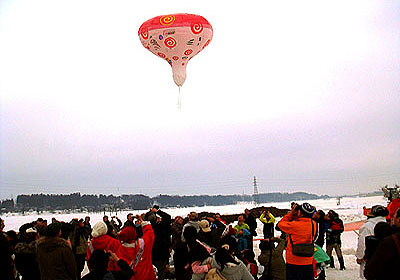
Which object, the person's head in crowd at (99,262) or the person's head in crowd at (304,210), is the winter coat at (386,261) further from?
the person's head in crowd at (304,210)

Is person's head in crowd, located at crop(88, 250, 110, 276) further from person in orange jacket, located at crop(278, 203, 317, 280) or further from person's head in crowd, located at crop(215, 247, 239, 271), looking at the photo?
person in orange jacket, located at crop(278, 203, 317, 280)

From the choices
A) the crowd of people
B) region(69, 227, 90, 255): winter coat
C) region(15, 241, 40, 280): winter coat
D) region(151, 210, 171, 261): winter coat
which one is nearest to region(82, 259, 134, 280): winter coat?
the crowd of people

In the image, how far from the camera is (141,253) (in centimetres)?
636

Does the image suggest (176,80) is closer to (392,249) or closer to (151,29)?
(151,29)

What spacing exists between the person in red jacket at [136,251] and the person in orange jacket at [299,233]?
2.01 meters

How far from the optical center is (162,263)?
902 cm

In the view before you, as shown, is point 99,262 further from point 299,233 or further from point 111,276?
point 299,233

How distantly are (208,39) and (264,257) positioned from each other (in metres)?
15.7

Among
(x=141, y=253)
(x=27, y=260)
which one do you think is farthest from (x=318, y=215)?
(x=27, y=260)

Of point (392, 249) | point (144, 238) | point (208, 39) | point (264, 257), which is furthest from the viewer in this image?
point (208, 39)

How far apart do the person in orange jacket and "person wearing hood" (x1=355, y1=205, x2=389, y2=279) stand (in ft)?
2.70

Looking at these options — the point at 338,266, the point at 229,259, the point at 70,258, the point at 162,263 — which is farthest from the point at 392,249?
the point at 338,266

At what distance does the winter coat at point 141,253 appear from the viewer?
246 inches

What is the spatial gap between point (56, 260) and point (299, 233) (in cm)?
339
